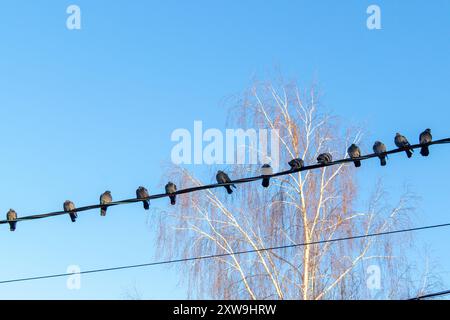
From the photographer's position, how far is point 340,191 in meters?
27.6

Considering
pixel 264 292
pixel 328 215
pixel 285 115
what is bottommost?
pixel 264 292

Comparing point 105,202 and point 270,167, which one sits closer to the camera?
point 270,167
